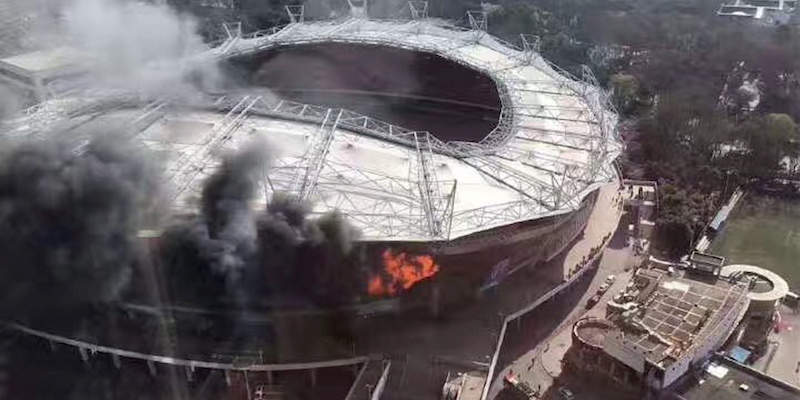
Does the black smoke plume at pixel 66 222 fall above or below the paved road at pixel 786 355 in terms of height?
above

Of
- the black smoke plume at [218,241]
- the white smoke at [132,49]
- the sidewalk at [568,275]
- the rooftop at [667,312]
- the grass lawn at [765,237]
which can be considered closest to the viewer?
the black smoke plume at [218,241]

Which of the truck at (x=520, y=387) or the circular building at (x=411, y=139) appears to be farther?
the circular building at (x=411, y=139)

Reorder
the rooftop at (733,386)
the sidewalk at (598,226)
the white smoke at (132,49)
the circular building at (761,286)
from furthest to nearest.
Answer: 1. the white smoke at (132,49)
2. the sidewalk at (598,226)
3. the circular building at (761,286)
4. the rooftop at (733,386)

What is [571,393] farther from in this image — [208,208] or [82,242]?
[82,242]

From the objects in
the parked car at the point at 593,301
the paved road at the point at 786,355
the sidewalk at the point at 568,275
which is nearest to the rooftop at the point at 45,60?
the sidewalk at the point at 568,275

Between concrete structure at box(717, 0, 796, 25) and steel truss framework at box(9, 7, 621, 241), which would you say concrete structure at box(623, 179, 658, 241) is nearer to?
A: steel truss framework at box(9, 7, 621, 241)

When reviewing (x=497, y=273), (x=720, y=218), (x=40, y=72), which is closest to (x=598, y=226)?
(x=720, y=218)

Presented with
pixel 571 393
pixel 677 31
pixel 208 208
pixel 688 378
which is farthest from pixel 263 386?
pixel 677 31

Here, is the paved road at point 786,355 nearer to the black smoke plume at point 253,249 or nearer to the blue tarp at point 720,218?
the blue tarp at point 720,218

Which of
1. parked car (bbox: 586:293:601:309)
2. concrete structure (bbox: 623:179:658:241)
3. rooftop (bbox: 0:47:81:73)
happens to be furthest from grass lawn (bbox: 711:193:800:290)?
rooftop (bbox: 0:47:81:73)
